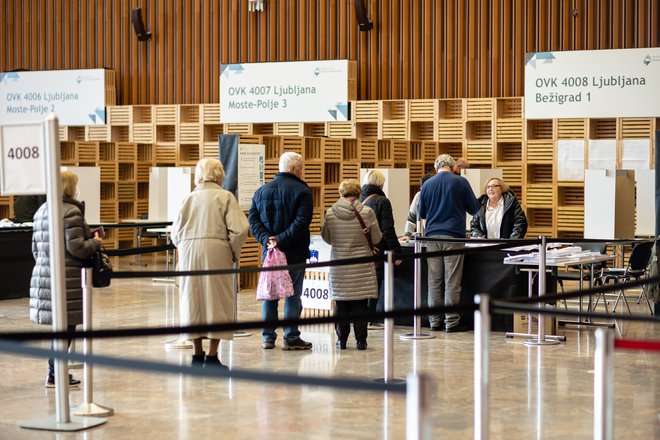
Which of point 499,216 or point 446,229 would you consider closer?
point 446,229

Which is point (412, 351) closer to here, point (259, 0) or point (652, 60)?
point (652, 60)

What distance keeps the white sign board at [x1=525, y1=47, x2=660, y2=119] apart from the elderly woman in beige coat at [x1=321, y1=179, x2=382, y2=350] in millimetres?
7428

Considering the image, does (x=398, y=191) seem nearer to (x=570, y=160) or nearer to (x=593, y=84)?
(x=570, y=160)

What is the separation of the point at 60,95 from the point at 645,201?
36.3ft

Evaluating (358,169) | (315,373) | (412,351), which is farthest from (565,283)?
(315,373)

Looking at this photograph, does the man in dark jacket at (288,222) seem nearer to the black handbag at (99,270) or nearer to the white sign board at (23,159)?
the black handbag at (99,270)

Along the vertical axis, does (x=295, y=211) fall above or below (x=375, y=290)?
above

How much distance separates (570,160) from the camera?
15484 millimetres

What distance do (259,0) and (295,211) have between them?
1121 centimetres

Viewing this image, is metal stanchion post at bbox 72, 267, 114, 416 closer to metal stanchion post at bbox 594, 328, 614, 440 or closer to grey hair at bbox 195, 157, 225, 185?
grey hair at bbox 195, 157, 225, 185

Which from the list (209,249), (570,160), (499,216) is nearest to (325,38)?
(570,160)

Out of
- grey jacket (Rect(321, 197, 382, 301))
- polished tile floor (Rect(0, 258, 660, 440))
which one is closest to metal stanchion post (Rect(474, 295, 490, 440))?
polished tile floor (Rect(0, 258, 660, 440))

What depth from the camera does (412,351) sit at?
8.70m

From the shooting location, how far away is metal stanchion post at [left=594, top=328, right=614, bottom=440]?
4.12 metres
